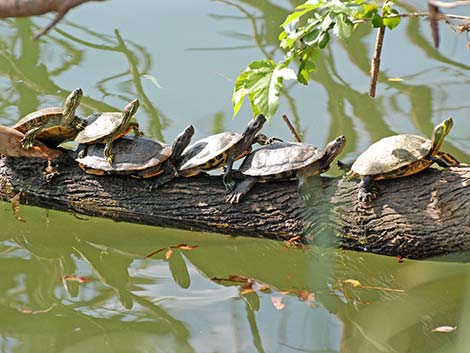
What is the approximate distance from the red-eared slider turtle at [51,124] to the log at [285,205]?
13 centimetres

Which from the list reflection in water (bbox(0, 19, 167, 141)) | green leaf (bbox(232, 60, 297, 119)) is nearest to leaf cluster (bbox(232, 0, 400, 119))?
green leaf (bbox(232, 60, 297, 119))

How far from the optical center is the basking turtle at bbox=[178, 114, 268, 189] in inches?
148

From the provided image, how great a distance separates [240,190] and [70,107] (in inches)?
40.8

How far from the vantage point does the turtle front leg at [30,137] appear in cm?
394

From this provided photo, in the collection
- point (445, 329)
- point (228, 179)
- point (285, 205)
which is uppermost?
point (228, 179)

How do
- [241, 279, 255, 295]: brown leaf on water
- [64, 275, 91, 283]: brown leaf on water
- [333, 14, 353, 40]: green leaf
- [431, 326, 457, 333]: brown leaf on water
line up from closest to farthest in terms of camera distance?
[333, 14, 353, 40]: green leaf → [431, 326, 457, 333]: brown leaf on water → [241, 279, 255, 295]: brown leaf on water → [64, 275, 91, 283]: brown leaf on water

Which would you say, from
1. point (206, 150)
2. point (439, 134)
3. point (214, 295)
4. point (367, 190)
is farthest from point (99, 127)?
point (439, 134)

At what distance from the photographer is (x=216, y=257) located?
12.7 feet

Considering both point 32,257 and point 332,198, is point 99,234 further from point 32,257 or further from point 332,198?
point 332,198

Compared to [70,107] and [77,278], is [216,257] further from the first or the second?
[70,107]

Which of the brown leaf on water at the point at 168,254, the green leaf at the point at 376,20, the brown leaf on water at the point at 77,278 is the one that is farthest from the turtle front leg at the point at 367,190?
the brown leaf on water at the point at 77,278

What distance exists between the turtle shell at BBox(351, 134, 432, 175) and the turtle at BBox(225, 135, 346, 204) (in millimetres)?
185

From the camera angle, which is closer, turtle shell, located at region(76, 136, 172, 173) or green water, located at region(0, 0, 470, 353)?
green water, located at region(0, 0, 470, 353)

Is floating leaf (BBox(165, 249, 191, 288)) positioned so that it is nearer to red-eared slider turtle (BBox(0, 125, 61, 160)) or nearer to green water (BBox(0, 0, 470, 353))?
green water (BBox(0, 0, 470, 353))
